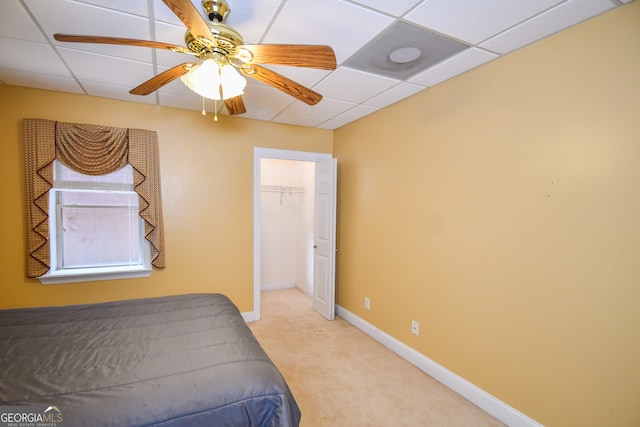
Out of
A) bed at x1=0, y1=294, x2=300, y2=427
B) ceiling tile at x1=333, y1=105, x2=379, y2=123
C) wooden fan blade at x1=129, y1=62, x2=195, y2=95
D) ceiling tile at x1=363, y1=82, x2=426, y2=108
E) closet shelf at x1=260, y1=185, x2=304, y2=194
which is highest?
ceiling tile at x1=333, y1=105, x2=379, y2=123

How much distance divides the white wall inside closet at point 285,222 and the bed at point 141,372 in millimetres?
2951

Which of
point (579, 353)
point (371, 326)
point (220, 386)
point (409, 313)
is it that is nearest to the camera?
point (220, 386)

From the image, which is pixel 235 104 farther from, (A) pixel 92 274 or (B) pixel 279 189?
(B) pixel 279 189

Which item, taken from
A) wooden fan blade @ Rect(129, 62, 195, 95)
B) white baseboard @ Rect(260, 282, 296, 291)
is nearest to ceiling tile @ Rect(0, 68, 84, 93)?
wooden fan blade @ Rect(129, 62, 195, 95)

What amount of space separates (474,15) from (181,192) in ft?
A: 9.74

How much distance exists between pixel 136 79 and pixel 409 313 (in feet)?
10.5

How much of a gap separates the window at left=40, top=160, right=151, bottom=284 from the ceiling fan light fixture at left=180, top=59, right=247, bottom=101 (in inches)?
76.2

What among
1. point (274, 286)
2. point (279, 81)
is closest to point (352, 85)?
point (279, 81)

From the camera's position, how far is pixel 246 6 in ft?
4.78

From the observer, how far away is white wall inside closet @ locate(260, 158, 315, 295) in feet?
15.6

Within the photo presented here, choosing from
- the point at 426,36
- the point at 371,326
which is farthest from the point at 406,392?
the point at 426,36

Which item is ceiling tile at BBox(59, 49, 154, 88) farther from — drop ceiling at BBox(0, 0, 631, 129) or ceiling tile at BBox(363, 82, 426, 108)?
ceiling tile at BBox(363, 82, 426, 108)

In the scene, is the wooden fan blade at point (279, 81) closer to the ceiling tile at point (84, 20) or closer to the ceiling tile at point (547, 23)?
the ceiling tile at point (84, 20)

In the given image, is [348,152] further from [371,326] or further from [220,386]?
[220,386]
